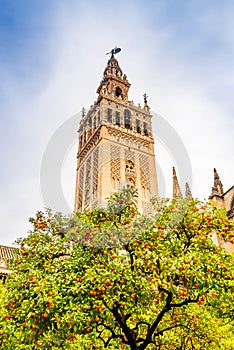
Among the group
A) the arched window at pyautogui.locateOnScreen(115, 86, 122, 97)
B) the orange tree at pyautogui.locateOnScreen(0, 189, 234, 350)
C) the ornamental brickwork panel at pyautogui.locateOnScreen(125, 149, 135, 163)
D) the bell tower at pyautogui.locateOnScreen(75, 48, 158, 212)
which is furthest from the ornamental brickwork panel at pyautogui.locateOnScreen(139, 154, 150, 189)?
the orange tree at pyautogui.locateOnScreen(0, 189, 234, 350)

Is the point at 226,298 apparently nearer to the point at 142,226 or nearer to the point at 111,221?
the point at 142,226

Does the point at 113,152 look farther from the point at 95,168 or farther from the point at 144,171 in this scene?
the point at 144,171

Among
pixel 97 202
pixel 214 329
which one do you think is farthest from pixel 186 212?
pixel 97 202

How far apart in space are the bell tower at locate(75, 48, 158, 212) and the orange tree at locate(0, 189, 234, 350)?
20.4 metres

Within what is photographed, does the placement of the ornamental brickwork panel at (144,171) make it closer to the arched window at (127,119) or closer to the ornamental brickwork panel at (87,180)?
the arched window at (127,119)

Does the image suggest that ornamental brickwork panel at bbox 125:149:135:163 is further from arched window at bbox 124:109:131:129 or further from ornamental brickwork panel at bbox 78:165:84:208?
ornamental brickwork panel at bbox 78:165:84:208

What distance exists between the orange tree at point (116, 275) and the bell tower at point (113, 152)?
20410mm

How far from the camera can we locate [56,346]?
7.02m

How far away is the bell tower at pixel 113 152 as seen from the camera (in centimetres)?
3122

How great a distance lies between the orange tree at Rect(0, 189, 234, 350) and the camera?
598 centimetres

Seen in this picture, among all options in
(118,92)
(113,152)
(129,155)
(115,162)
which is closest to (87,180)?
(115,162)

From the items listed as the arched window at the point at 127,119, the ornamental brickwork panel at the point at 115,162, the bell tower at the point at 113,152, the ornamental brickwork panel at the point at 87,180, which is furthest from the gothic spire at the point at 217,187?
the arched window at the point at 127,119

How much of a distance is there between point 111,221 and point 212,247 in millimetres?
2548

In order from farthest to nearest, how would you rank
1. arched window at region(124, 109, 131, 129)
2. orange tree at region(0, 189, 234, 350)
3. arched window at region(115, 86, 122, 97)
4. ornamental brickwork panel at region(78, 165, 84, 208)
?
1. arched window at region(115, 86, 122, 97)
2. arched window at region(124, 109, 131, 129)
3. ornamental brickwork panel at region(78, 165, 84, 208)
4. orange tree at region(0, 189, 234, 350)
